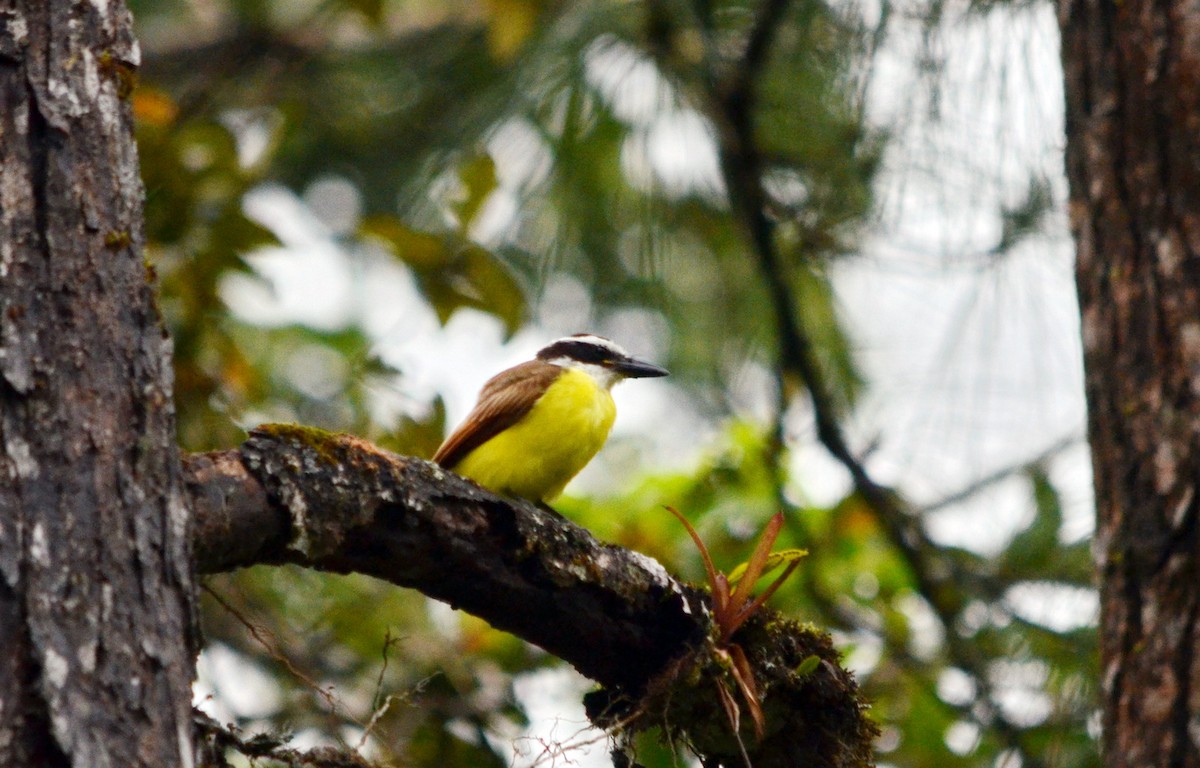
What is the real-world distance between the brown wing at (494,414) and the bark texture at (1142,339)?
1.85m

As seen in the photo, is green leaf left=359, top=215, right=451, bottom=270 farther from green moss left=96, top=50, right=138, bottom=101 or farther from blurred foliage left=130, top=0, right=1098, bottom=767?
green moss left=96, top=50, right=138, bottom=101

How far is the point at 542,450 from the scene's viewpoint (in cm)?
482

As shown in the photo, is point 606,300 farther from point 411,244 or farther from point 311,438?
point 311,438

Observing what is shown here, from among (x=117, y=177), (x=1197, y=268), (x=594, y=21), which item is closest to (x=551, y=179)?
(x=594, y=21)

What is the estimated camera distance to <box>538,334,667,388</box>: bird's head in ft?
18.2

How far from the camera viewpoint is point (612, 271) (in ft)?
23.3

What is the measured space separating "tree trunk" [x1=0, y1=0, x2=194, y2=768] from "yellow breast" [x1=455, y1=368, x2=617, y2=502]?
2618 mm

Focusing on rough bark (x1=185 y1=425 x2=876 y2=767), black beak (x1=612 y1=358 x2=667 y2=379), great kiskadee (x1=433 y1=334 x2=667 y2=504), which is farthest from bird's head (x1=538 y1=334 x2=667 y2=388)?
rough bark (x1=185 y1=425 x2=876 y2=767)

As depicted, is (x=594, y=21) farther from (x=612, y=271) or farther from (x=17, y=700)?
(x=17, y=700)

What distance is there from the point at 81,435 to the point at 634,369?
A: 12.2ft

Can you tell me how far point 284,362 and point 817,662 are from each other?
6.71 m

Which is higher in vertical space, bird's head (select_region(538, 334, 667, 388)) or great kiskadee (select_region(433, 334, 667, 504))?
great kiskadee (select_region(433, 334, 667, 504))

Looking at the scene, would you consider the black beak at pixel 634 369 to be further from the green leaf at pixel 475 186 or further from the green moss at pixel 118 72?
the green moss at pixel 118 72

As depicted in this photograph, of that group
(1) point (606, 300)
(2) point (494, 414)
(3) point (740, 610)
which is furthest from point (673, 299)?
(3) point (740, 610)
